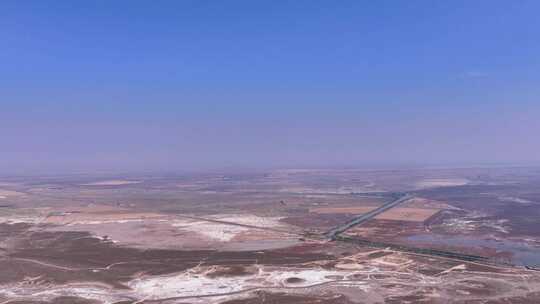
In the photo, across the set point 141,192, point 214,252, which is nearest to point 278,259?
point 214,252

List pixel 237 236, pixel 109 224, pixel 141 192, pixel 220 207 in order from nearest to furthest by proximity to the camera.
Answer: pixel 237 236, pixel 109 224, pixel 220 207, pixel 141 192

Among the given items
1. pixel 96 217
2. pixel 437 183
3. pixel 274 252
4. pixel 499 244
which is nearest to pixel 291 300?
pixel 274 252

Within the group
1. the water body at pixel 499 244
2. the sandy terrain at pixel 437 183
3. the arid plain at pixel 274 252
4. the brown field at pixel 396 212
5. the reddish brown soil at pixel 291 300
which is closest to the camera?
the reddish brown soil at pixel 291 300

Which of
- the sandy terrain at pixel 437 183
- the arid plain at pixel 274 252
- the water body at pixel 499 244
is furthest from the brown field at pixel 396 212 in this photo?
the sandy terrain at pixel 437 183

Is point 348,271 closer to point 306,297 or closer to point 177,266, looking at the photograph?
point 306,297

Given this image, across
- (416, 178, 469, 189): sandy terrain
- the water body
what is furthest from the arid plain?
(416, 178, 469, 189): sandy terrain

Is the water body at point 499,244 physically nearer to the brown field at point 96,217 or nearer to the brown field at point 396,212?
the brown field at point 396,212
